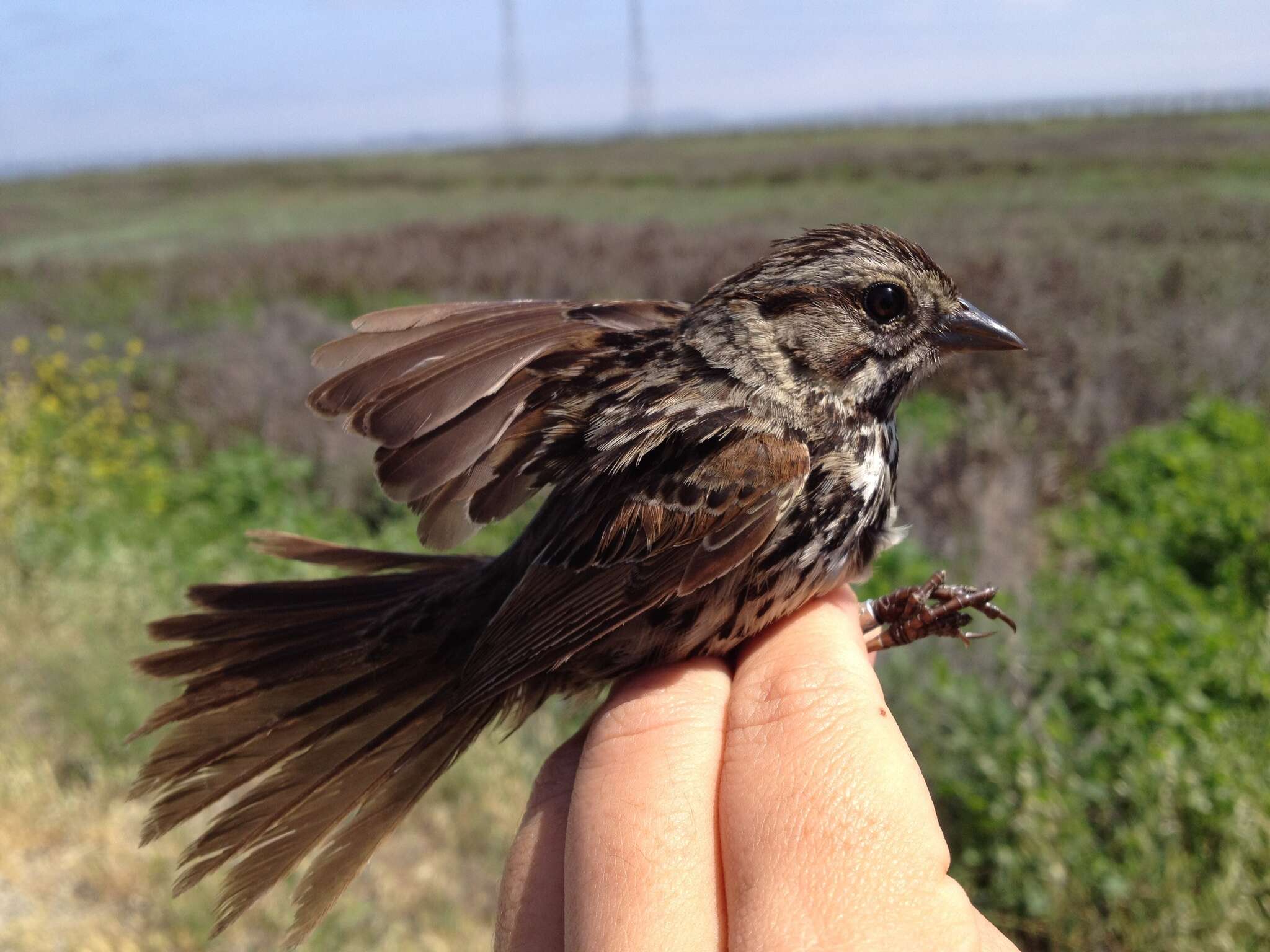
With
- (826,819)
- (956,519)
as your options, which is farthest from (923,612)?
(956,519)

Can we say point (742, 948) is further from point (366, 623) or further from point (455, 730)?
point (366, 623)

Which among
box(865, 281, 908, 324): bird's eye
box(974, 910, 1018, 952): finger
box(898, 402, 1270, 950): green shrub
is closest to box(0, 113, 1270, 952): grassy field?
box(898, 402, 1270, 950): green shrub

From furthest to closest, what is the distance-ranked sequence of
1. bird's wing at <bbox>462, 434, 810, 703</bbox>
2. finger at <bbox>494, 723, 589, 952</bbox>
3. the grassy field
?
the grassy field → bird's wing at <bbox>462, 434, 810, 703</bbox> → finger at <bbox>494, 723, 589, 952</bbox>

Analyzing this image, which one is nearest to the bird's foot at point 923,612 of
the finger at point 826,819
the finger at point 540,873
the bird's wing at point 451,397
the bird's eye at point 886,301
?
the finger at point 826,819

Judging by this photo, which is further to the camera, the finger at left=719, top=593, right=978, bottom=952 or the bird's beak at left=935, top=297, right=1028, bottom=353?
the bird's beak at left=935, top=297, right=1028, bottom=353

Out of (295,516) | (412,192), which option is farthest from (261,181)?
(295,516)

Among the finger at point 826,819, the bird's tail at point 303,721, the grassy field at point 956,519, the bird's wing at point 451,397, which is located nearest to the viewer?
the finger at point 826,819

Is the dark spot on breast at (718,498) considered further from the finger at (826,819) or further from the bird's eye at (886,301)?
the bird's eye at (886,301)

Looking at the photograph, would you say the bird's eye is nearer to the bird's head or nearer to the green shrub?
the bird's head
